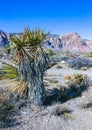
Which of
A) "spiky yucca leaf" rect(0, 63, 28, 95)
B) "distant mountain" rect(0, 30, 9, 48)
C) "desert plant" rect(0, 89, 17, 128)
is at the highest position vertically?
"distant mountain" rect(0, 30, 9, 48)

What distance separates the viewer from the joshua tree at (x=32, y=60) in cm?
873

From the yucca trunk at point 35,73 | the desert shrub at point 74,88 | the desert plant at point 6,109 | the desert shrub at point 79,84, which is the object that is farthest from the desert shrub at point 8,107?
the desert shrub at point 79,84

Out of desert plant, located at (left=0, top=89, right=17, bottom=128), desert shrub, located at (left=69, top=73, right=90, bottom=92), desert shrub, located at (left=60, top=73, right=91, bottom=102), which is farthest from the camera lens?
desert shrub, located at (left=69, top=73, right=90, bottom=92)

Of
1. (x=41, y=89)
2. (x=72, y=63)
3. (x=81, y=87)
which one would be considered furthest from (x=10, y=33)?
(x=72, y=63)

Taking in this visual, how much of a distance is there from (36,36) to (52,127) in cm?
366

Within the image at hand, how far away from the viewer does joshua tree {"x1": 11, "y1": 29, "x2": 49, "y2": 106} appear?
28.7 ft

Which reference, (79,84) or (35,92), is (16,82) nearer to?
(35,92)

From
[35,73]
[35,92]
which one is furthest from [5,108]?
[35,73]

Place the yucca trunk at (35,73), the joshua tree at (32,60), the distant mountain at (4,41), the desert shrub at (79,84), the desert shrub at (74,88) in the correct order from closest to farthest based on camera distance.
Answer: the joshua tree at (32,60) → the yucca trunk at (35,73) → the distant mountain at (4,41) → the desert shrub at (74,88) → the desert shrub at (79,84)

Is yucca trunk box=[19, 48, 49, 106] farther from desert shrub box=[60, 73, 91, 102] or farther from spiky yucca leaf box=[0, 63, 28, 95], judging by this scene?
desert shrub box=[60, 73, 91, 102]

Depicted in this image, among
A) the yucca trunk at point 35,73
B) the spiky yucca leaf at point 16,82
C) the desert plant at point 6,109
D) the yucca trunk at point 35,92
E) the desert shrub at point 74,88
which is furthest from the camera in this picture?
the desert shrub at point 74,88

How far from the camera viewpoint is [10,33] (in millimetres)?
8672

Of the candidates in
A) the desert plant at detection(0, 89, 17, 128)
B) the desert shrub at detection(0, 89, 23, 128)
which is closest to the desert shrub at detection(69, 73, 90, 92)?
the desert shrub at detection(0, 89, 23, 128)

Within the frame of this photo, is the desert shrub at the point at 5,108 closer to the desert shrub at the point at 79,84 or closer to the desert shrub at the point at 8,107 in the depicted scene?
the desert shrub at the point at 8,107
